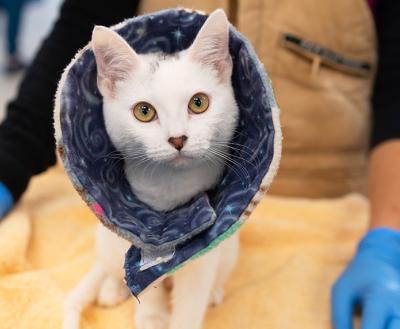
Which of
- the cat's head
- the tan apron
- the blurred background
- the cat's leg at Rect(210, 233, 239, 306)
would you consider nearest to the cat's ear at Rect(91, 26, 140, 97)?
the cat's head

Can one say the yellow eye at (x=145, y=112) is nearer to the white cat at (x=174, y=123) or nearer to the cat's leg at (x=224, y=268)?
the white cat at (x=174, y=123)

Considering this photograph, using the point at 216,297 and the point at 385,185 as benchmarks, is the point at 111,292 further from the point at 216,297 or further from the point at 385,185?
the point at 385,185

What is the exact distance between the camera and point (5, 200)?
715 millimetres

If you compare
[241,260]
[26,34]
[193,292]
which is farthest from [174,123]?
[26,34]

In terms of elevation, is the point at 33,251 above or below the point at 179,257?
below

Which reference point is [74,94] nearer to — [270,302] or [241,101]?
[241,101]

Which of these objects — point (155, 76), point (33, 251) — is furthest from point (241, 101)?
point (33, 251)

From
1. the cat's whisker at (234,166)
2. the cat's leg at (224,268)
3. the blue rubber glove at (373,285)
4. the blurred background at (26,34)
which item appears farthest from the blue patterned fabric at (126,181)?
the blurred background at (26,34)

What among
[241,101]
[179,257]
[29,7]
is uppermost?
[241,101]

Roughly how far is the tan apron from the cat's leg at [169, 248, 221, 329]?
1.29 ft

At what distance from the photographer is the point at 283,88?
858mm

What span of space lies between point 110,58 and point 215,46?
0.10 m

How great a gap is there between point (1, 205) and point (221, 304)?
0.34 meters

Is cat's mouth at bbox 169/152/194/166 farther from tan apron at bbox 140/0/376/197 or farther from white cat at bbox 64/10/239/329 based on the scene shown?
tan apron at bbox 140/0/376/197
